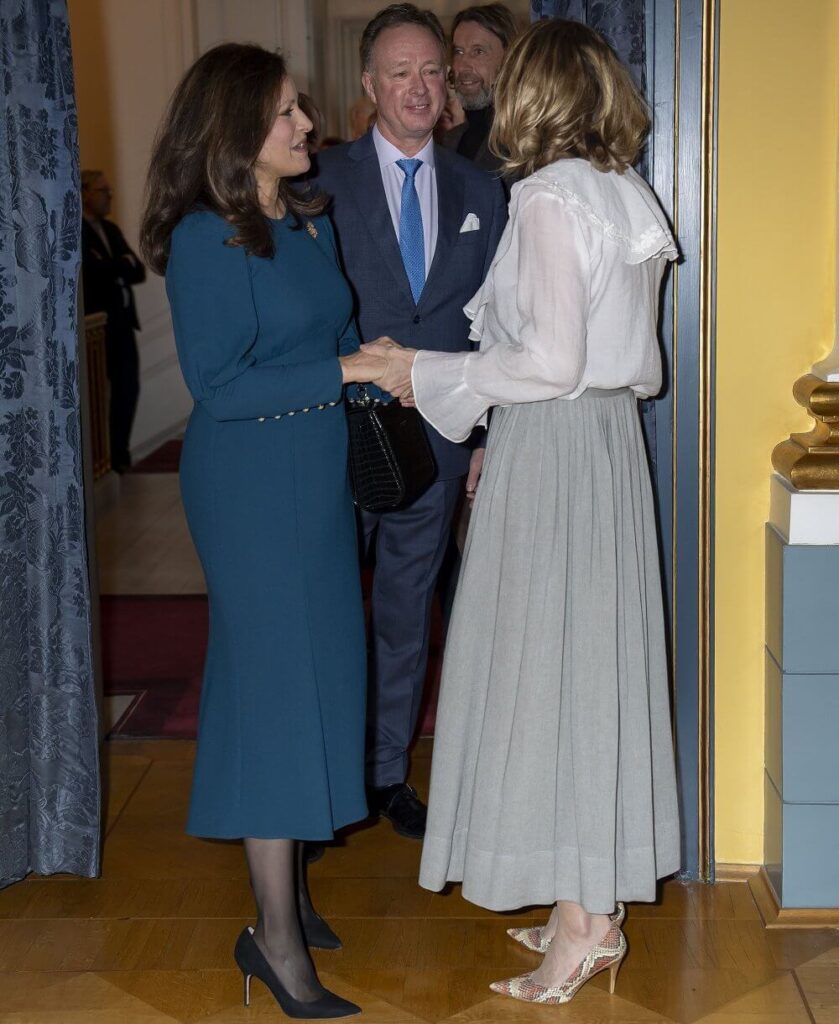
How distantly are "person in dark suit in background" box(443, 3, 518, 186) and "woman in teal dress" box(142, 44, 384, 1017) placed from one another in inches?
48.9

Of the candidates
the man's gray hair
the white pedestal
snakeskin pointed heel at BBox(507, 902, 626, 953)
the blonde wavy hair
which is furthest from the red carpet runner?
the blonde wavy hair

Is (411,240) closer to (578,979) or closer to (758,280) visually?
(758,280)

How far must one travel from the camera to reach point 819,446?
114 inches

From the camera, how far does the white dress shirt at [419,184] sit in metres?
3.41

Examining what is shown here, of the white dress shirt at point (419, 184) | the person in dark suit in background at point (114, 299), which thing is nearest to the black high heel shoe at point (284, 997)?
the white dress shirt at point (419, 184)

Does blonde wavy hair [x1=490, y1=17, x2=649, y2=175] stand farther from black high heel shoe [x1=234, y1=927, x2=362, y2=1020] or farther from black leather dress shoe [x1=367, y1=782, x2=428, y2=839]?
black leather dress shoe [x1=367, y1=782, x2=428, y2=839]

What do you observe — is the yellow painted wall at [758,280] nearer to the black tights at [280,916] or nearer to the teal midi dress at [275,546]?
the teal midi dress at [275,546]

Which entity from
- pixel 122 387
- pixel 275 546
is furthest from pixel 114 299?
pixel 275 546

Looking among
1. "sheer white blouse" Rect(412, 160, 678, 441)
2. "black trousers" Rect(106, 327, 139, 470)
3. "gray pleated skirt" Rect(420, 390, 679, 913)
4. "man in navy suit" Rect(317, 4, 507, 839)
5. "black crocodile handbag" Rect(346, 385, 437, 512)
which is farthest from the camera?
"black trousers" Rect(106, 327, 139, 470)

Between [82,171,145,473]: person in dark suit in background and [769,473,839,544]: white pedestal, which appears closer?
A: [769,473,839,544]: white pedestal

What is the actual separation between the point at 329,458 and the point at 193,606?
11.3 ft

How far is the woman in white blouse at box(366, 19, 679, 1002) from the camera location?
2447mm

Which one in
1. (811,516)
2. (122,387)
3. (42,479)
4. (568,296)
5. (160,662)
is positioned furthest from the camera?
(122,387)

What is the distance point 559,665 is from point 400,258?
3.97 ft
